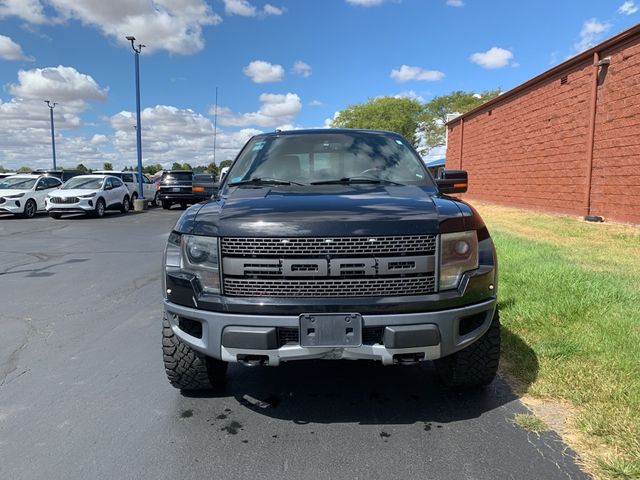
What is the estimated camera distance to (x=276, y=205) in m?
2.96

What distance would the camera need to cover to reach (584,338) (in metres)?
4.05

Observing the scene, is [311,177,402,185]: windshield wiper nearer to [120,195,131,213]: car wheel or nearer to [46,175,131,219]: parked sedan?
[46,175,131,219]: parked sedan

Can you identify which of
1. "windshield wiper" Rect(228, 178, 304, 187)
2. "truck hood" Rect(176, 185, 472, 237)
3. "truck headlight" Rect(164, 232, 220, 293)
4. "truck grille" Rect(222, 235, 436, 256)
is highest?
"windshield wiper" Rect(228, 178, 304, 187)

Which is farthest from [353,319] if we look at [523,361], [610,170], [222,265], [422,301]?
[610,170]

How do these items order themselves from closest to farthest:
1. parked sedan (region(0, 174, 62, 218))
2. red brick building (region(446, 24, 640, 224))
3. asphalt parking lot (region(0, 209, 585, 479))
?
asphalt parking lot (region(0, 209, 585, 479)) → red brick building (region(446, 24, 640, 224)) → parked sedan (region(0, 174, 62, 218))

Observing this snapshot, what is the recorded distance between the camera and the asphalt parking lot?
8.41 feet

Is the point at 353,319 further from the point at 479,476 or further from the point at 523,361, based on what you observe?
the point at 523,361

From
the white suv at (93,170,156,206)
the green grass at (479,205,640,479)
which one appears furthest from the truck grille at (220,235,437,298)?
the white suv at (93,170,156,206)

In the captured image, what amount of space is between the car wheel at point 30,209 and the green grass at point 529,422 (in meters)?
19.5

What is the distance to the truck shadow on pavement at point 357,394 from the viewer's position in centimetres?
313

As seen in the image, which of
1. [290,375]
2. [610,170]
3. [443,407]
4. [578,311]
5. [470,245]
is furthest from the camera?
[610,170]

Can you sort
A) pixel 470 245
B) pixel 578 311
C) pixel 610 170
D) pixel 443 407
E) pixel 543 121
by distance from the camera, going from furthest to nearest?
pixel 543 121, pixel 610 170, pixel 578 311, pixel 443 407, pixel 470 245

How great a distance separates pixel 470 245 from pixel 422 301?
17.6 inches

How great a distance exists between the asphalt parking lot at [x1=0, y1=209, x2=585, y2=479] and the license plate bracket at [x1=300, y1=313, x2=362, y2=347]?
0.58 m
